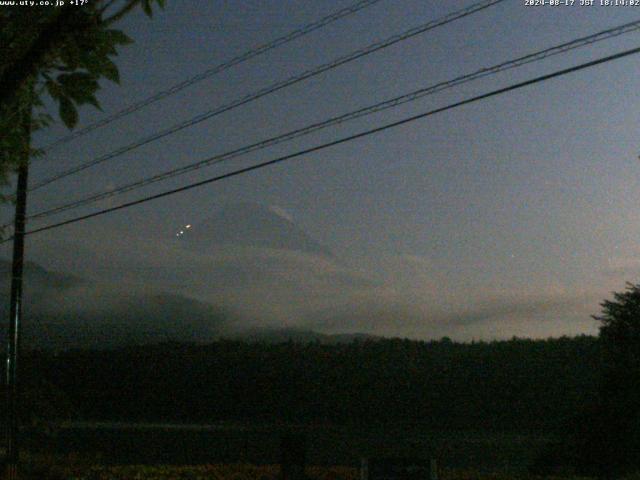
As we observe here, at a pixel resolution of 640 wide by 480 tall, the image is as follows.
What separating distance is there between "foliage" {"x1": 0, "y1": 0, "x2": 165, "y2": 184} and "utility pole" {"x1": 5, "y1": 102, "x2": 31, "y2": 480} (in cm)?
1201

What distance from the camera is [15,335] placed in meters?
18.0

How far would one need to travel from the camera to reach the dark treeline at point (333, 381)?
170 ft

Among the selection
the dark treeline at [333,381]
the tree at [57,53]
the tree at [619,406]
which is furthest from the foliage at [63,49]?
the dark treeline at [333,381]

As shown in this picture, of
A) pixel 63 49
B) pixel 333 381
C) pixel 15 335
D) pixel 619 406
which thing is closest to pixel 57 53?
pixel 63 49

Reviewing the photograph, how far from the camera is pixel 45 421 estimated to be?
774 inches

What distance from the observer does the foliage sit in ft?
16.4

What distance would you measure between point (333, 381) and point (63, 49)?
53.8m

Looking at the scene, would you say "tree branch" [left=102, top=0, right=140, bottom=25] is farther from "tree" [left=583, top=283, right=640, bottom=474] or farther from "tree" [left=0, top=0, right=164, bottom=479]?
"tree" [left=583, top=283, right=640, bottom=474]

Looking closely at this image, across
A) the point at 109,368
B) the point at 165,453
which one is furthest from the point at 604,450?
Answer: the point at 109,368

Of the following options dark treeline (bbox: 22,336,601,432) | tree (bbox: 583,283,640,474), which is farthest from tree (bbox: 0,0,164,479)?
dark treeline (bbox: 22,336,601,432)

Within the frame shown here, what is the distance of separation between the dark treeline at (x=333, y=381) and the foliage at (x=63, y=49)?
4291 centimetres

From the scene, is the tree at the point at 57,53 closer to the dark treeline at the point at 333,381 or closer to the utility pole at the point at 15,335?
the utility pole at the point at 15,335

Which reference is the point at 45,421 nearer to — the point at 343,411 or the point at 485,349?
the point at 343,411

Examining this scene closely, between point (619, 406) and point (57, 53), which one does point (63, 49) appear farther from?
point (619, 406)
